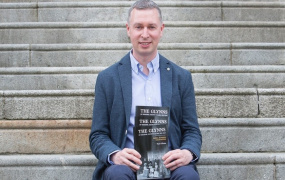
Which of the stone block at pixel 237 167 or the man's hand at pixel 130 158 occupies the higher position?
the man's hand at pixel 130 158

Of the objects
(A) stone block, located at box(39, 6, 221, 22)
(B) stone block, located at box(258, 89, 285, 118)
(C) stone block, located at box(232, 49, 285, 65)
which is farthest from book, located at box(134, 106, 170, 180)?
(A) stone block, located at box(39, 6, 221, 22)


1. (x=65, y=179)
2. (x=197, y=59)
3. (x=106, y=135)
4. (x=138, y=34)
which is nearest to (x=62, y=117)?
→ (x=65, y=179)

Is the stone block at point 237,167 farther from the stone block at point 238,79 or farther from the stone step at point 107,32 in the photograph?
the stone step at point 107,32

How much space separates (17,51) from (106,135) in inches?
89.0

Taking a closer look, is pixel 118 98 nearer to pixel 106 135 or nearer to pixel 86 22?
pixel 106 135

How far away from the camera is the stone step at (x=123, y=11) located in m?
5.26

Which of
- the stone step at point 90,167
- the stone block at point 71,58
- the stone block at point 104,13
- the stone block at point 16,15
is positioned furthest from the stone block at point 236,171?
the stone block at point 16,15

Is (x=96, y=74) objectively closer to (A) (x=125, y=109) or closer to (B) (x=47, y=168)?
(B) (x=47, y=168)

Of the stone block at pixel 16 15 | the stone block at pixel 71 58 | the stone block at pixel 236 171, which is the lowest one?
the stone block at pixel 236 171

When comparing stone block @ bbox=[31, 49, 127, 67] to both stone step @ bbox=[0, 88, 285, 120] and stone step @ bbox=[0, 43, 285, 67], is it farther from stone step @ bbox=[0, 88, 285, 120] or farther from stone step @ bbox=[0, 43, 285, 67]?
stone step @ bbox=[0, 88, 285, 120]

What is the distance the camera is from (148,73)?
2725mm

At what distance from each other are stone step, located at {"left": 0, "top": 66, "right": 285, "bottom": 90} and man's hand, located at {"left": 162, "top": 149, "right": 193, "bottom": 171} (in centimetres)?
167

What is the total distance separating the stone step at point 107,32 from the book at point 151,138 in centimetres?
258

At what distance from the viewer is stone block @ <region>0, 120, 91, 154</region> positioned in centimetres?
344
